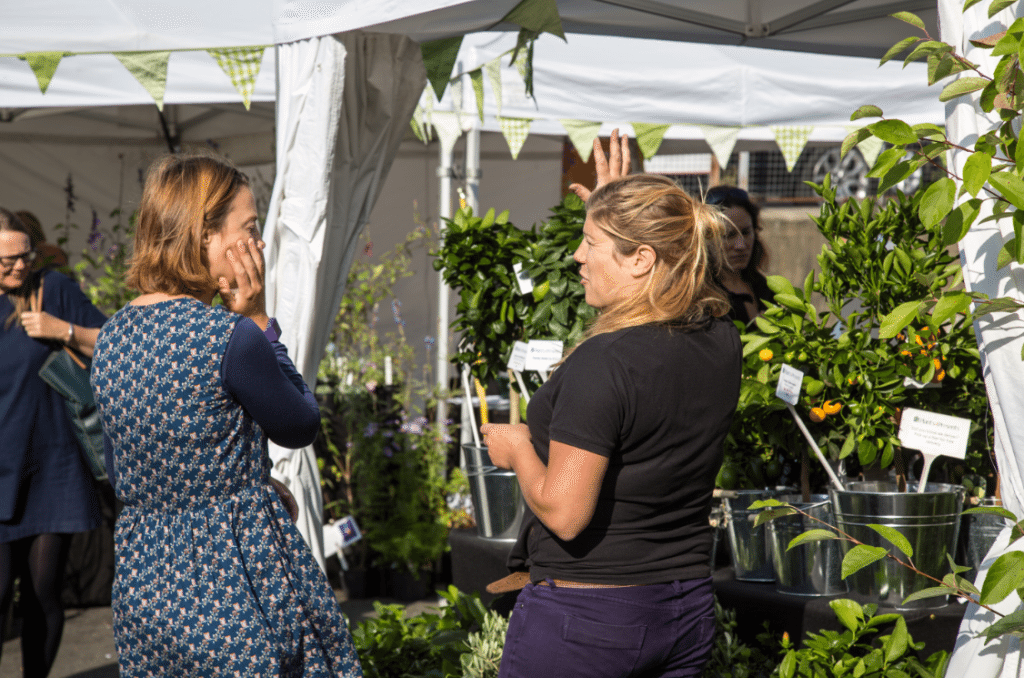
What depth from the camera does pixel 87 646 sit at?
143 inches

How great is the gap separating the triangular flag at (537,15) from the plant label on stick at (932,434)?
1.23 metres

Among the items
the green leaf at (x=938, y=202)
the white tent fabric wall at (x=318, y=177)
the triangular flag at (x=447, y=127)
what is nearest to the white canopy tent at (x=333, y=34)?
the white tent fabric wall at (x=318, y=177)

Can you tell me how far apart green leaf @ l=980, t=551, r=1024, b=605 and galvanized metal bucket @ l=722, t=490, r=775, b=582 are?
41.7 inches

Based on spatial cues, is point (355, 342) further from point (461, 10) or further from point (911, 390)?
point (911, 390)

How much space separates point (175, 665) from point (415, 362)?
164 inches

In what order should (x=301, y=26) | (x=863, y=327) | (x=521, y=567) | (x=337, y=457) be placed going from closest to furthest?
(x=521, y=567) → (x=863, y=327) → (x=301, y=26) → (x=337, y=457)

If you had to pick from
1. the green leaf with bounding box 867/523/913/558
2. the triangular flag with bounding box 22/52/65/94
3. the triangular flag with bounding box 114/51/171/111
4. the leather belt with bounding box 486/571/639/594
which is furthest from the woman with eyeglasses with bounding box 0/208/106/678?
the green leaf with bounding box 867/523/913/558

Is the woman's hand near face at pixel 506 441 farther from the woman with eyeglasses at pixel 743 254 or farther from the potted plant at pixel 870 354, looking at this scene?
the woman with eyeglasses at pixel 743 254

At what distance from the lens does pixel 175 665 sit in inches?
55.2

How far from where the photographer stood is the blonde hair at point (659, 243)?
133 centimetres

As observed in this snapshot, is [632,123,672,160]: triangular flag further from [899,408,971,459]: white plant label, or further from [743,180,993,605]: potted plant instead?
[899,408,971,459]: white plant label

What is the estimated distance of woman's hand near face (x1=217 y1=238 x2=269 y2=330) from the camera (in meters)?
1.49

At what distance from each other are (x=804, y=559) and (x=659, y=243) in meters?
1.11

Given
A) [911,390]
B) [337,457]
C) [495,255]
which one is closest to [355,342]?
[337,457]
